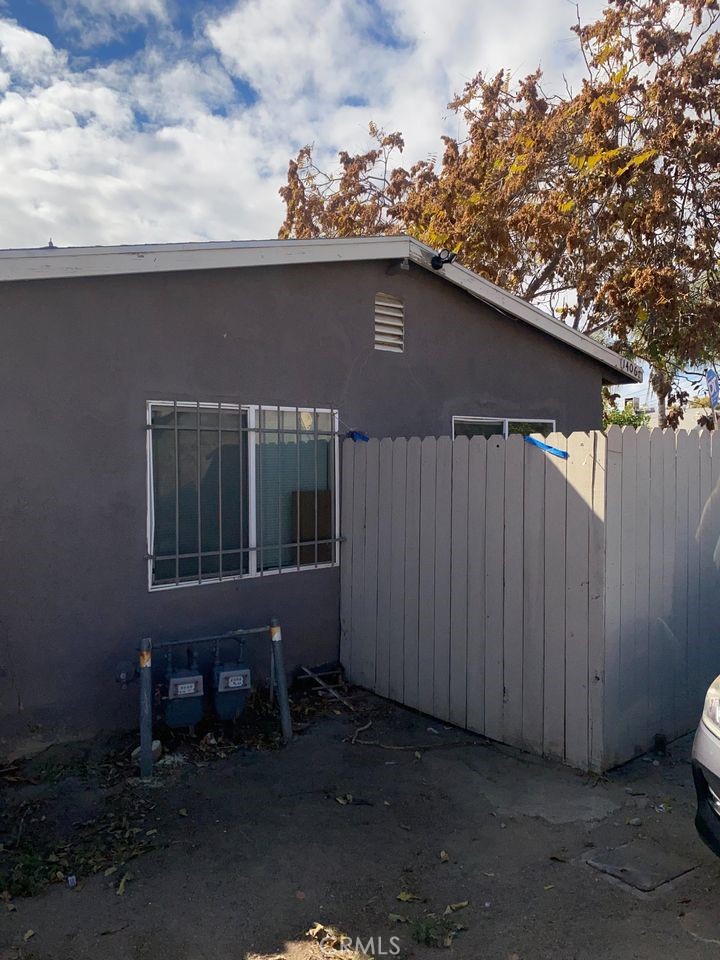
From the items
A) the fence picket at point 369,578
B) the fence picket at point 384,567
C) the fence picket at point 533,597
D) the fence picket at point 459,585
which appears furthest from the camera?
the fence picket at point 369,578

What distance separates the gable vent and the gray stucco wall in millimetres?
95

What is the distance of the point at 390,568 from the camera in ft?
19.2

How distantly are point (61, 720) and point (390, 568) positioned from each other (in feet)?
8.50

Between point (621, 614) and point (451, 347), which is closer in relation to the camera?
point (621, 614)

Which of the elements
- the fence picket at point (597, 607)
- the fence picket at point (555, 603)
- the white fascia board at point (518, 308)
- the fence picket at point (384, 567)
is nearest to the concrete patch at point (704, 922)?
the fence picket at point (597, 607)

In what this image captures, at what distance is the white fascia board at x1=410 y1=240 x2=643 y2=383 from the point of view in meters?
6.54

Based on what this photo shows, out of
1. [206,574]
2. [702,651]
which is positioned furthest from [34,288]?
[702,651]

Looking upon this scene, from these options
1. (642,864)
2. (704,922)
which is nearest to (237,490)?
(642,864)

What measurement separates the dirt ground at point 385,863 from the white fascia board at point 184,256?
123 inches

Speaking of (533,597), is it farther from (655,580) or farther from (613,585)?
(655,580)

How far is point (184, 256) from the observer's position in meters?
5.04

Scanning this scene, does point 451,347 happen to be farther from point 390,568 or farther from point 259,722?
point 259,722

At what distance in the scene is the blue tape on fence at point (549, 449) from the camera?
15.0 ft

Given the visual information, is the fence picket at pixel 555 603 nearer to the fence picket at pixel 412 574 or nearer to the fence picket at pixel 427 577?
the fence picket at pixel 427 577
